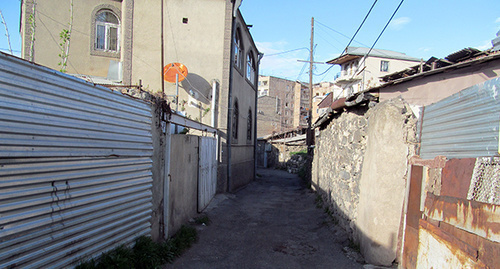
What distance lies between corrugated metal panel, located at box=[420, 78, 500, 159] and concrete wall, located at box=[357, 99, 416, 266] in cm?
51

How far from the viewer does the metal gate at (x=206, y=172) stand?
827cm

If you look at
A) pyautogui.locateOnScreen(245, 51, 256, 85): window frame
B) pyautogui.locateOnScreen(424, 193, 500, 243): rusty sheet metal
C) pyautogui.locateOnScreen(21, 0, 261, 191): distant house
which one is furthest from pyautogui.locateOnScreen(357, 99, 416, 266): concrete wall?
pyautogui.locateOnScreen(245, 51, 256, 85): window frame

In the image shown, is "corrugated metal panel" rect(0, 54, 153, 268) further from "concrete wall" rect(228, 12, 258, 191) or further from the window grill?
"concrete wall" rect(228, 12, 258, 191)

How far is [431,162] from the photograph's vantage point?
11.9 feet

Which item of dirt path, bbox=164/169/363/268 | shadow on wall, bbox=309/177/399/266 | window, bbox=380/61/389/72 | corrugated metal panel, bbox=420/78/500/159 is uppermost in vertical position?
window, bbox=380/61/389/72

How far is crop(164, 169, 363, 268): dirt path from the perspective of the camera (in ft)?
17.0

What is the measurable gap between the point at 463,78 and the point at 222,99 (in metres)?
8.61

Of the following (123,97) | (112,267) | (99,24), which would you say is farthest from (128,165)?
(99,24)

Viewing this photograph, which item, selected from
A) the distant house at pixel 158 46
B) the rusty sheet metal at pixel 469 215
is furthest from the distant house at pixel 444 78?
the distant house at pixel 158 46

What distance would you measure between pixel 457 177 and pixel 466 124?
Answer: 0.53 m

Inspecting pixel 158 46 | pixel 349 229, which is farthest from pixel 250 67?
pixel 349 229

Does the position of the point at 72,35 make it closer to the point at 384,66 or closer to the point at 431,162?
the point at 431,162

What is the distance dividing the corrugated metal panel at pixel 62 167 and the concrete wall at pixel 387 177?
370cm

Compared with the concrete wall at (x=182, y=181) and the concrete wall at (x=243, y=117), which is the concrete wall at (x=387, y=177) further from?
the concrete wall at (x=243, y=117)
